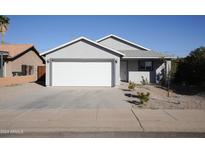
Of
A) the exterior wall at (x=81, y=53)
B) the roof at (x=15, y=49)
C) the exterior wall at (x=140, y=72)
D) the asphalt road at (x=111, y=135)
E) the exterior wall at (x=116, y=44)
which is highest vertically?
the exterior wall at (x=116, y=44)

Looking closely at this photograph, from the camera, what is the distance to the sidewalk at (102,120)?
7.08m

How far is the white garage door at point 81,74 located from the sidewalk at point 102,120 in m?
10.1

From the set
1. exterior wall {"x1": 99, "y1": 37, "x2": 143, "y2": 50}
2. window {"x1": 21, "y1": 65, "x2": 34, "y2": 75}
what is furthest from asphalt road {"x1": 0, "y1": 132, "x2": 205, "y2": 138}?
exterior wall {"x1": 99, "y1": 37, "x2": 143, "y2": 50}

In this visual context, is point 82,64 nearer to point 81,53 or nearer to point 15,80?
point 81,53

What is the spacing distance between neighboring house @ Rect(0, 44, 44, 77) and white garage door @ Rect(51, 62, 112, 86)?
6133 mm

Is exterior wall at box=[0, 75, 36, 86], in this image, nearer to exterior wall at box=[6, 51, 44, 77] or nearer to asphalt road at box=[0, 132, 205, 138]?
exterior wall at box=[6, 51, 44, 77]

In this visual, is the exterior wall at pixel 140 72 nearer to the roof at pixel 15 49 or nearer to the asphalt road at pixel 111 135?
the roof at pixel 15 49

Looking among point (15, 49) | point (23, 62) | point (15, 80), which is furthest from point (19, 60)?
point (15, 80)

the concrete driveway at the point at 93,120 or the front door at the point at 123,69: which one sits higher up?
the front door at the point at 123,69

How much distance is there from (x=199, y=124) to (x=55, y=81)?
14297mm

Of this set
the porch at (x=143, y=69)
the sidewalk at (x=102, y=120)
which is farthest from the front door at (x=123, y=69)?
the sidewalk at (x=102, y=120)

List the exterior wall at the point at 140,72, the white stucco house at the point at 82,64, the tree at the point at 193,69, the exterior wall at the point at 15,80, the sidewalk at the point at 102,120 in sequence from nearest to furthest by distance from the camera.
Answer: the sidewalk at the point at 102,120
the white stucco house at the point at 82,64
the tree at the point at 193,69
the exterior wall at the point at 15,80
the exterior wall at the point at 140,72

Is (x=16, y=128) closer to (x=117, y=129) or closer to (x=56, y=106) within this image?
(x=117, y=129)
